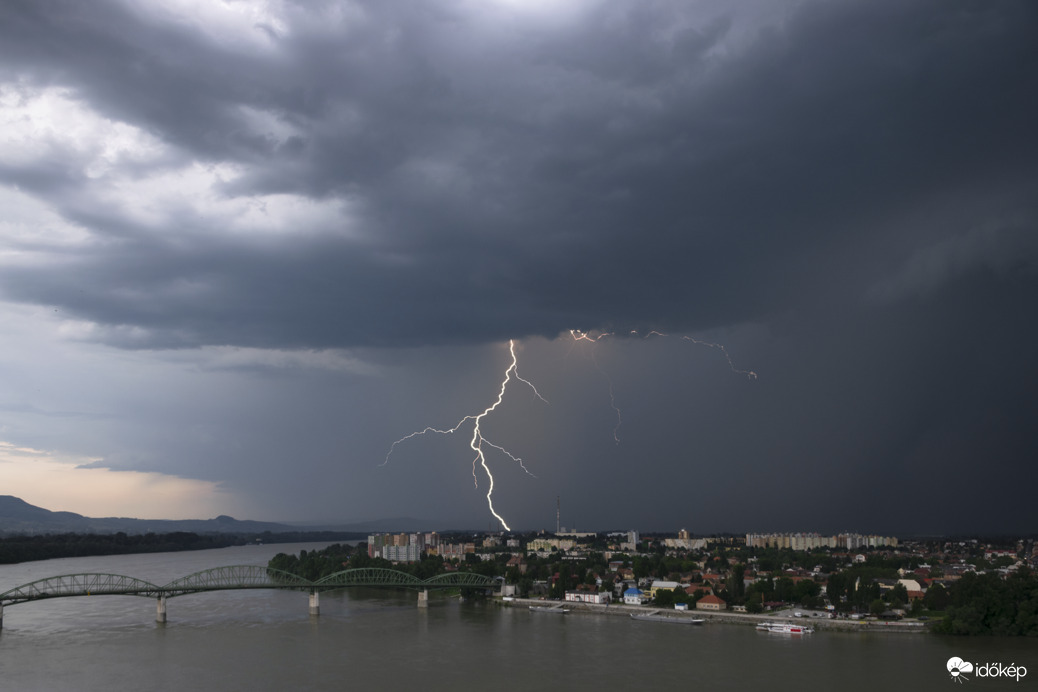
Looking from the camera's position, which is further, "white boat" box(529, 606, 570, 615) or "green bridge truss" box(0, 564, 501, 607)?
"white boat" box(529, 606, 570, 615)

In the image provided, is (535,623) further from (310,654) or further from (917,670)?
(917,670)

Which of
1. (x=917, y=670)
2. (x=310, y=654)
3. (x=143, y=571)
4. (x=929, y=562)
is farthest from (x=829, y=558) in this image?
(x=143, y=571)

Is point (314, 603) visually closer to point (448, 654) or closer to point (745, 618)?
point (448, 654)

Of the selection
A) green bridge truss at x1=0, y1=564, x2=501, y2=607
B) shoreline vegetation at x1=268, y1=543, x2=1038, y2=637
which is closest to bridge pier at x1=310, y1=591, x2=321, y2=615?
green bridge truss at x1=0, y1=564, x2=501, y2=607

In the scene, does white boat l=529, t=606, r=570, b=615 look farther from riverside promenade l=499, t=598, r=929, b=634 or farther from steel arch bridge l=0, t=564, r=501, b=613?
steel arch bridge l=0, t=564, r=501, b=613

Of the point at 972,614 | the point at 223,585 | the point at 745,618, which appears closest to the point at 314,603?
the point at 223,585
